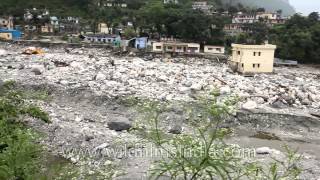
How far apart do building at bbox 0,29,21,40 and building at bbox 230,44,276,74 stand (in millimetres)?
23926

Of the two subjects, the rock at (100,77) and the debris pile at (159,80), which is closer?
the debris pile at (159,80)

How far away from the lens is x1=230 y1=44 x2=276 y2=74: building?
32.6m

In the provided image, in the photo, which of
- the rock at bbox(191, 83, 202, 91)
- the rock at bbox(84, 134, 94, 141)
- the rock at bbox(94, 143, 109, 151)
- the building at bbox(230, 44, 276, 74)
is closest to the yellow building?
the building at bbox(230, 44, 276, 74)

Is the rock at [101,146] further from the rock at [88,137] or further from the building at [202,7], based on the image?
the building at [202,7]

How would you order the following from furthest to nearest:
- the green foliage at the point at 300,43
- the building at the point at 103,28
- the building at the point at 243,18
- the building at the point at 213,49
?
1. the building at the point at 243,18
2. the building at the point at 103,28
3. the building at the point at 213,49
4. the green foliage at the point at 300,43

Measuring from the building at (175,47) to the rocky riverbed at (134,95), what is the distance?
7892mm

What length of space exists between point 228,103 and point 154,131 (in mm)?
1241

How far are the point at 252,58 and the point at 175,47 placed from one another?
1050cm

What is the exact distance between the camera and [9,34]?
152 ft

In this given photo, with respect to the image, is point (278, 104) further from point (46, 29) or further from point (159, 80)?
point (46, 29)

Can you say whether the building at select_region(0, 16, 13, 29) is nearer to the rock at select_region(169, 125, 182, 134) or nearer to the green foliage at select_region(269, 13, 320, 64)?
the green foliage at select_region(269, 13, 320, 64)

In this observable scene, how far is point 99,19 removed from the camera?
183 ft

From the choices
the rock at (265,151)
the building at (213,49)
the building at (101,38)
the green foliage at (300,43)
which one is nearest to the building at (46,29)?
the building at (101,38)

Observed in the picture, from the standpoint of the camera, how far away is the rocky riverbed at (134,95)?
1423cm
